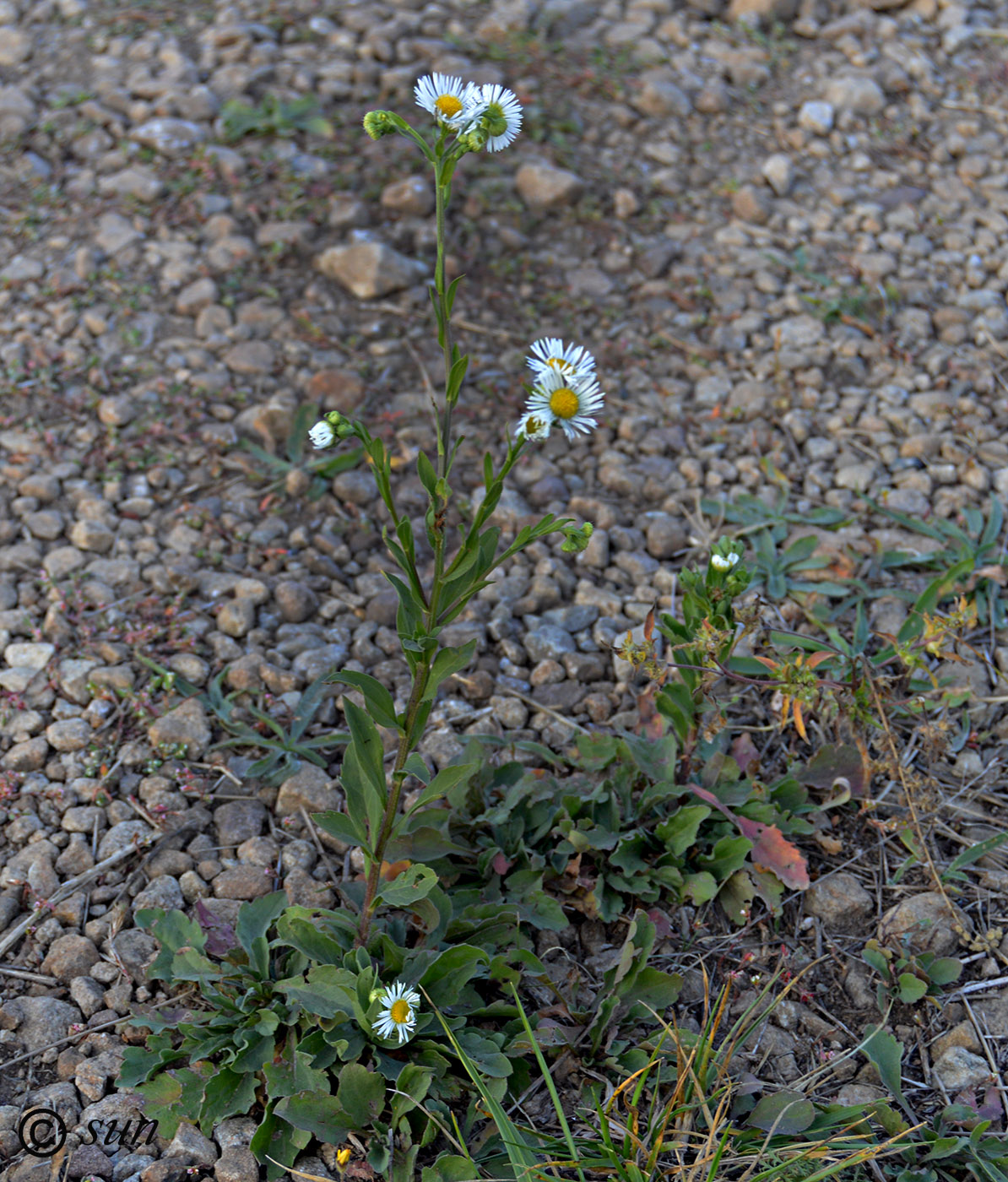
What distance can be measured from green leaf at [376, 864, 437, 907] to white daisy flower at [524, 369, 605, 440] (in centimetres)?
83

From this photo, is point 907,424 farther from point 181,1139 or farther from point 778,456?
point 181,1139

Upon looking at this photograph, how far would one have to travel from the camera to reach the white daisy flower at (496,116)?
5.51 feet

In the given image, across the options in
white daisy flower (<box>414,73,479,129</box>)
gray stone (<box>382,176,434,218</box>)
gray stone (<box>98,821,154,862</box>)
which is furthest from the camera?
gray stone (<box>382,176,434,218</box>)

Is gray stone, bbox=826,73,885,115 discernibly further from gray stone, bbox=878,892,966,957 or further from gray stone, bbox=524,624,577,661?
gray stone, bbox=878,892,966,957

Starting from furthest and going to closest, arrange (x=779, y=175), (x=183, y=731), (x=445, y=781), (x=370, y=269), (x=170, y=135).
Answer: (x=779, y=175) < (x=170, y=135) < (x=370, y=269) < (x=183, y=731) < (x=445, y=781)

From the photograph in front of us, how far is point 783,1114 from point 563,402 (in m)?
1.32

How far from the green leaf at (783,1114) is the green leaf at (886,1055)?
17 cm

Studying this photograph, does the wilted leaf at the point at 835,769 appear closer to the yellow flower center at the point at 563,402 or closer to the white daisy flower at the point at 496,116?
the yellow flower center at the point at 563,402

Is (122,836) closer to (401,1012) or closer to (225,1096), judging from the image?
(225,1096)

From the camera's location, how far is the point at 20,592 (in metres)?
2.75

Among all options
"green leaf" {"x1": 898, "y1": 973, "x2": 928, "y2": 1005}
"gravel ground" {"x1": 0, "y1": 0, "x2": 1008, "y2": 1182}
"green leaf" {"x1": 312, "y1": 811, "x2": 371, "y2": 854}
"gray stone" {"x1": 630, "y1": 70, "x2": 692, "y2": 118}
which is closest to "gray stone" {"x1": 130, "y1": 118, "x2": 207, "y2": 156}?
"gravel ground" {"x1": 0, "y1": 0, "x2": 1008, "y2": 1182}

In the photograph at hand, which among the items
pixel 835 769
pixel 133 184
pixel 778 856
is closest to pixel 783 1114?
pixel 778 856

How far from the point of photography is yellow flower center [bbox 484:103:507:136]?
1.68m

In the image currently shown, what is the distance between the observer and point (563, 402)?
173cm
